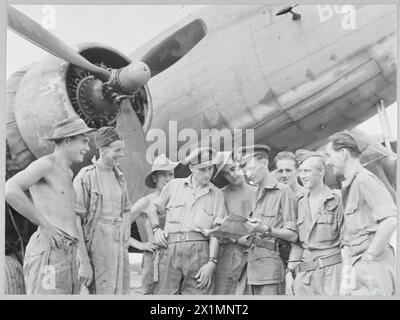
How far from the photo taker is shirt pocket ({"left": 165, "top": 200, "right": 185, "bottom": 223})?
8.59 m

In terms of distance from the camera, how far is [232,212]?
8.62 meters

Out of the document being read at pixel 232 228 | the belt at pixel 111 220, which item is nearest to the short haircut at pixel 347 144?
the document being read at pixel 232 228

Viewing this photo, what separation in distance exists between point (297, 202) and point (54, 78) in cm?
237

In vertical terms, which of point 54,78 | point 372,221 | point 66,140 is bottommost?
point 372,221

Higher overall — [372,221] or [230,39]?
[230,39]

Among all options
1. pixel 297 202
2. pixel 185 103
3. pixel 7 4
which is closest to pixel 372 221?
pixel 297 202

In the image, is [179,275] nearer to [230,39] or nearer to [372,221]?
[372,221]

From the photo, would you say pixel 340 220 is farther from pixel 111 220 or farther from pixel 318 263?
pixel 111 220

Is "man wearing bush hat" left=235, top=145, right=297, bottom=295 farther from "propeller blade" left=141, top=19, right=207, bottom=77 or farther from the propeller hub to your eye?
"propeller blade" left=141, top=19, right=207, bottom=77

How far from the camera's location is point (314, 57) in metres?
9.20

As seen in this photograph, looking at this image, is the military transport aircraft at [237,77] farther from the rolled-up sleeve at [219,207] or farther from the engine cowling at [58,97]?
the rolled-up sleeve at [219,207]

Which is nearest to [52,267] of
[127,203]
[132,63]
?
[127,203]

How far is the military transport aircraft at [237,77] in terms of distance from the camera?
29.2ft

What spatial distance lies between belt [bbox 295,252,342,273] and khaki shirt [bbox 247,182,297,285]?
0.19 metres
